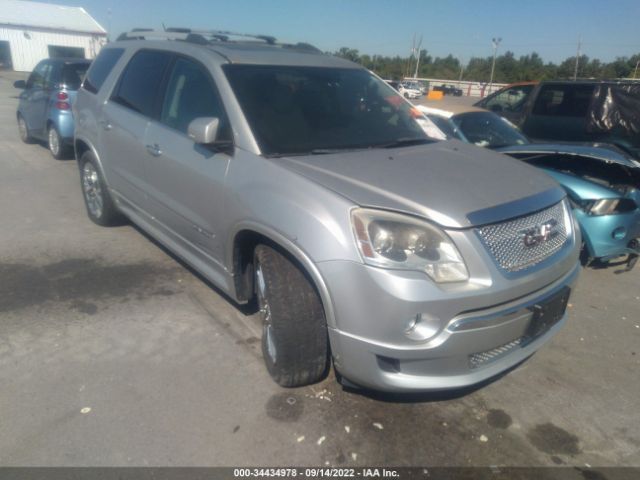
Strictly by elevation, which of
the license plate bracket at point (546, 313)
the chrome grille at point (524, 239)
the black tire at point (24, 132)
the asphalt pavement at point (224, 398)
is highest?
the chrome grille at point (524, 239)

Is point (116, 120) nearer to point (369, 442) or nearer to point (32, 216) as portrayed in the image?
point (32, 216)

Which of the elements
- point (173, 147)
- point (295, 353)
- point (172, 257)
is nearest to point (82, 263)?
point (172, 257)

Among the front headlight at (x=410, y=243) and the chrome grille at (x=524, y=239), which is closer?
the front headlight at (x=410, y=243)

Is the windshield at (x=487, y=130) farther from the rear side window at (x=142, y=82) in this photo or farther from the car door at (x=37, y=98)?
the car door at (x=37, y=98)

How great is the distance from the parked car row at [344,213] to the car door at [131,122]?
24 millimetres

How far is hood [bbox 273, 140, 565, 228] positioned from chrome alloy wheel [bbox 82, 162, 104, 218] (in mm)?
3184

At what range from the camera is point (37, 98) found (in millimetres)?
8984

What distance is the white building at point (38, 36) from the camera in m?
43.1

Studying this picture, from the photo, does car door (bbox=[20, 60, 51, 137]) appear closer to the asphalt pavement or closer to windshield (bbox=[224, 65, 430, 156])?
the asphalt pavement

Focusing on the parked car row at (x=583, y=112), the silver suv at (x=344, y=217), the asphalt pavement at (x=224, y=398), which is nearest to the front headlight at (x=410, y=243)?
the silver suv at (x=344, y=217)

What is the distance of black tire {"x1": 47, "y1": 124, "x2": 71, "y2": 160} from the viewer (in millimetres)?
8492

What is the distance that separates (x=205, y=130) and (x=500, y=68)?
275ft

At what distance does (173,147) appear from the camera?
11.6 feet

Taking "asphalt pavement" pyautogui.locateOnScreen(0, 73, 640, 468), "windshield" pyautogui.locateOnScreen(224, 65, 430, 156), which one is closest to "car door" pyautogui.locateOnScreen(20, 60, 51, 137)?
"asphalt pavement" pyautogui.locateOnScreen(0, 73, 640, 468)
